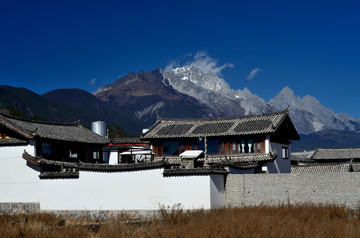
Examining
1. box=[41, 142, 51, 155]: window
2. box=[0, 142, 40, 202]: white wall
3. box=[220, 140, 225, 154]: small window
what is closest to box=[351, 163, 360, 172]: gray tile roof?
box=[220, 140, 225, 154]: small window

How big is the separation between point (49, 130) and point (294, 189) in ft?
66.0

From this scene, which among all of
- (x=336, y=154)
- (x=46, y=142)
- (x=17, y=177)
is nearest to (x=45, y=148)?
(x=46, y=142)

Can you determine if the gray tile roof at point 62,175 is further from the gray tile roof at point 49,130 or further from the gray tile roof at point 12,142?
the gray tile roof at point 12,142

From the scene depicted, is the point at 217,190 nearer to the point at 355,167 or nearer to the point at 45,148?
the point at 45,148

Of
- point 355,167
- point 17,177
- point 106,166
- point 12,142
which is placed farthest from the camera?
point 355,167

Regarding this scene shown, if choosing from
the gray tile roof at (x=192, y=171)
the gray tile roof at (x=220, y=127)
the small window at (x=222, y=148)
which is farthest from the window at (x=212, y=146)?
the gray tile roof at (x=192, y=171)

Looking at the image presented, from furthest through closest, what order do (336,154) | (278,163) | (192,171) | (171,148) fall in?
1. (336,154)
2. (171,148)
3. (278,163)
4. (192,171)

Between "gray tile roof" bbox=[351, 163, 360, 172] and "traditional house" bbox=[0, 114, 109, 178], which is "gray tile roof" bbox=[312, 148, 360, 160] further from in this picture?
"traditional house" bbox=[0, 114, 109, 178]

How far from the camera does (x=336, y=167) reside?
3606 centimetres

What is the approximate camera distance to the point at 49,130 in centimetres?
3500

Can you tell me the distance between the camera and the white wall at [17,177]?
29688mm

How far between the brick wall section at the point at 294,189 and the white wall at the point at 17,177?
13.3 metres

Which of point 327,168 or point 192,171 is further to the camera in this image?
point 327,168

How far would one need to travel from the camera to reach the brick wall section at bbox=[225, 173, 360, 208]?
22.9 metres
